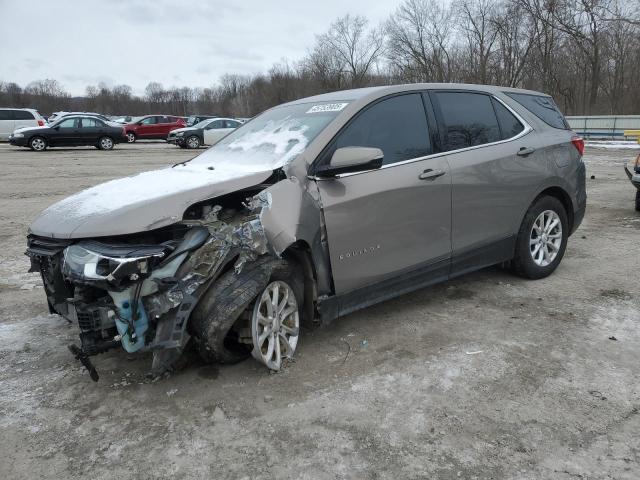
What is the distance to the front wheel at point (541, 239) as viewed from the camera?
15.4ft

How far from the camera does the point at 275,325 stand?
3.26 metres

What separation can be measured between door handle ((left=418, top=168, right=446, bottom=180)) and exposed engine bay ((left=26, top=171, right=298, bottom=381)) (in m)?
1.29

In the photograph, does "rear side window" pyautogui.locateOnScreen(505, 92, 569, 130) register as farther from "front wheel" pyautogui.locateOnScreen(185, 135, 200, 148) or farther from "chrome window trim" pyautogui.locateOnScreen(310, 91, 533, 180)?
"front wheel" pyautogui.locateOnScreen(185, 135, 200, 148)

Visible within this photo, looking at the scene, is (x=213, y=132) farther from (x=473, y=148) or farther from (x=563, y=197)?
(x=473, y=148)

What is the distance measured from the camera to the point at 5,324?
13.6 ft

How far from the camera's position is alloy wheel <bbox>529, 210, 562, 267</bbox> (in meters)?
4.82

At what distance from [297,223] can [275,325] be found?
649 mm

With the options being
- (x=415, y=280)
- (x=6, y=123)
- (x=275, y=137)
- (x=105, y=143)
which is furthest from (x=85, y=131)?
(x=415, y=280)

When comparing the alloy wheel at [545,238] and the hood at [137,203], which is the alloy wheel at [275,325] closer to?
the hood at [137,203]

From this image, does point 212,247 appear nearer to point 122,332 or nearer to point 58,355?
point 122,332

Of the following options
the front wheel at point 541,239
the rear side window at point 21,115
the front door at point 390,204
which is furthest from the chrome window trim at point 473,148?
the rear side window at point 21,115

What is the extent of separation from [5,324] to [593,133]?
31422 millimetres

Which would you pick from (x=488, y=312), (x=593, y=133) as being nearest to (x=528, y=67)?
(x=593, y=133)

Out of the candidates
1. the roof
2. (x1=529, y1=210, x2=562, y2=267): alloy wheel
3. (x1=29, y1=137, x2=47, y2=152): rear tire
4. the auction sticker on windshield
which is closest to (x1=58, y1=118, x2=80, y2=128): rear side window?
(x1=29, y1=137, x2=47, y2=152): rear tire
